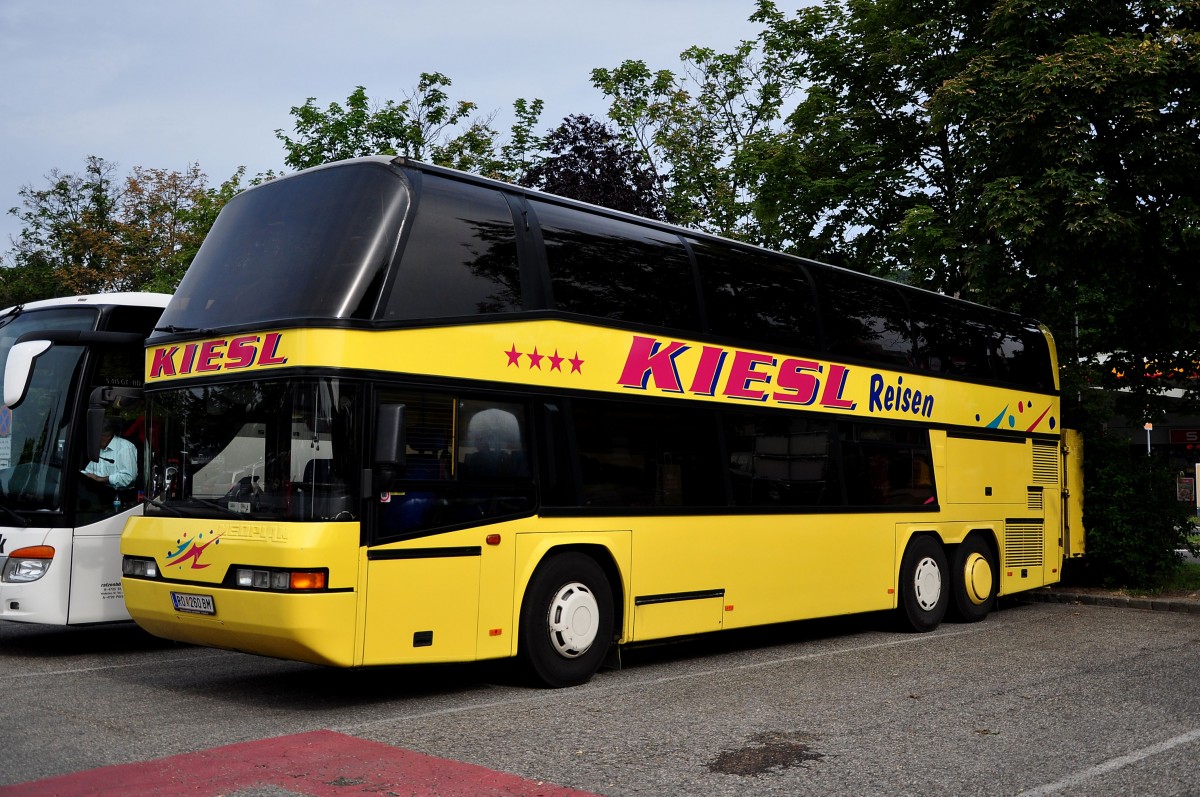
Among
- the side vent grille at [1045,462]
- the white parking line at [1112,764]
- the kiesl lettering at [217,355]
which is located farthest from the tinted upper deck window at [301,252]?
the side vent grille at [1045,462]

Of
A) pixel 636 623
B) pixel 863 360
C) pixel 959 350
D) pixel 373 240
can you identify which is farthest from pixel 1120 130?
pixel 373 240

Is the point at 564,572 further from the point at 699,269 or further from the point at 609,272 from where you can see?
the point at 699,269

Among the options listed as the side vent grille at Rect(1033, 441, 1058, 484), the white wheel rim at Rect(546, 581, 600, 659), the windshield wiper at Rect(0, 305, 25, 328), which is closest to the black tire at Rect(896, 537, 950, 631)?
the side vent grille at Rect(1033, 441, 1058, 484)

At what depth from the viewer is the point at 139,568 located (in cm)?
877

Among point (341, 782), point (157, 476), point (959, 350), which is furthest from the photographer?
point (959, 350)

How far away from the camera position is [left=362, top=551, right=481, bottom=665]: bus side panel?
7.91m

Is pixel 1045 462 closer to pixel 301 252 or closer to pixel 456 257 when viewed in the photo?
pixel 456 257

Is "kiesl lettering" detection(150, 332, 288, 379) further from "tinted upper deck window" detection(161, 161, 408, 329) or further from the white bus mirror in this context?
the white bus mirror

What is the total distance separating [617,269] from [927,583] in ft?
19.1

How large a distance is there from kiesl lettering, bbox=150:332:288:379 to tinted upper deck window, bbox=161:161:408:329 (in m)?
0.16

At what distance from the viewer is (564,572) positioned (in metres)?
9.16

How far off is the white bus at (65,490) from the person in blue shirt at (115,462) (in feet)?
0.17

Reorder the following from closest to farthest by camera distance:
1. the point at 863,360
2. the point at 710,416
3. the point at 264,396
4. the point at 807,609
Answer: the point at 264,396 → the point at 710,416 → the point at 807,609 → the point at 863,360

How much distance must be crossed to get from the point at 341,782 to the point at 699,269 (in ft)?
20.1
